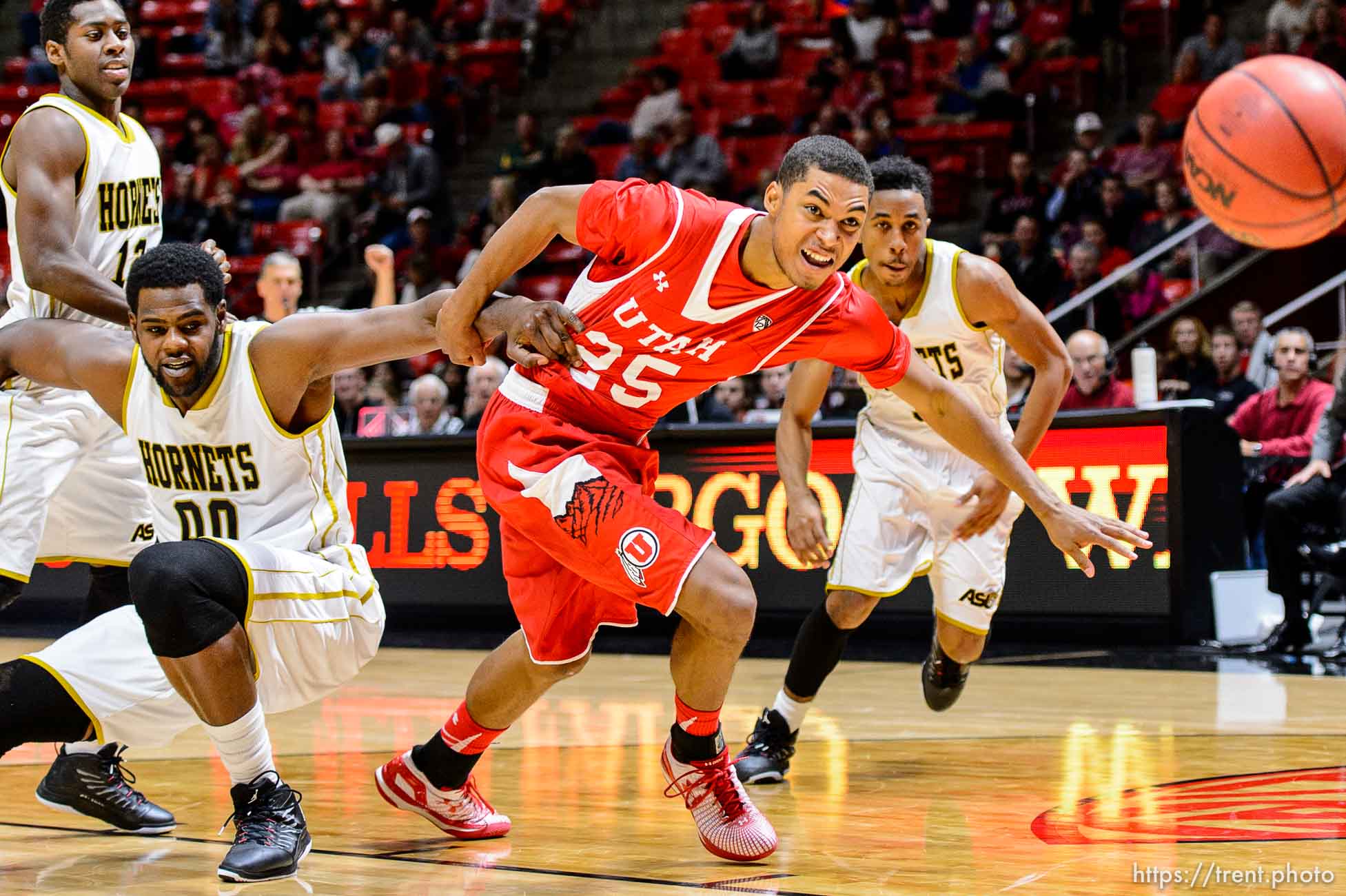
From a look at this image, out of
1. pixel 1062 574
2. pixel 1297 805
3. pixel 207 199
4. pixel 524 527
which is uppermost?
pixel 524 527

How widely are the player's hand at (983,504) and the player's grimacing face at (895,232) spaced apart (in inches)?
27.8

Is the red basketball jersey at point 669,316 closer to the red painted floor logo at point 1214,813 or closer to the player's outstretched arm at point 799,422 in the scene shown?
the player's outstretched arm at point 799,422

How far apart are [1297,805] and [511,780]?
217cm

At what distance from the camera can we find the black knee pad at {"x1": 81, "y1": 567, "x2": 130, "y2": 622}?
450 centimetres

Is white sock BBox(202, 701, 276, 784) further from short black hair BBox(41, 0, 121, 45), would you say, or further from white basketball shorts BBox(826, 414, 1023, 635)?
white basketball shorts BBox(826, 414, 1023, 635)

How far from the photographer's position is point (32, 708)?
143 inches

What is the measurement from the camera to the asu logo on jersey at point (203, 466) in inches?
149

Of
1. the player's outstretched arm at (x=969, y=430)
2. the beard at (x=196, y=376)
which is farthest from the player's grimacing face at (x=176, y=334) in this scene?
the player's outstretched arm at (x=969, y=430)

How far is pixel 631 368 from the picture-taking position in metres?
3.83

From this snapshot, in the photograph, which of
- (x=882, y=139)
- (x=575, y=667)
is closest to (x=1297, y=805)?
(x=575, y=667)

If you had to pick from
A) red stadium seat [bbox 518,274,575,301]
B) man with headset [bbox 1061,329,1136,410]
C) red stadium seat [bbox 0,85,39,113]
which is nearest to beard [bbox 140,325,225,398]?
man with headset [bbox 1061,329,1136,410]

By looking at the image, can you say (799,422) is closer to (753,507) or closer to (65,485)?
(65,485)

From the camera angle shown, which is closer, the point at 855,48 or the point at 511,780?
the point at 511,780

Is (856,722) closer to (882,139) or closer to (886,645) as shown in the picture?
(886,645)
